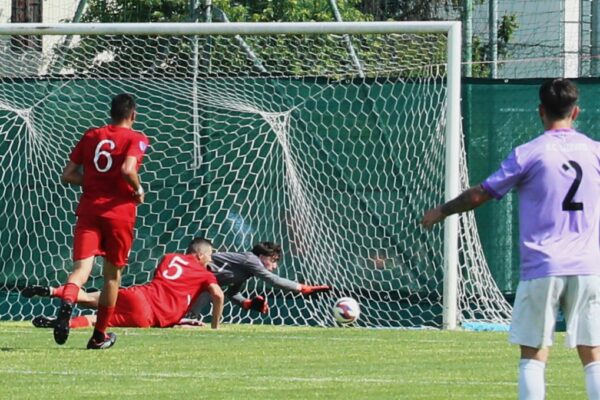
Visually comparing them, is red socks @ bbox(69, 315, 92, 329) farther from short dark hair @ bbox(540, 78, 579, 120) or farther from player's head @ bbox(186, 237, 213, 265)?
short dark hair @ bbox(540, 78, 579, 120)

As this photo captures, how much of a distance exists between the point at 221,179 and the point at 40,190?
2113mm

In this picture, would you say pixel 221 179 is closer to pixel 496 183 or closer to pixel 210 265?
pixel 210 265

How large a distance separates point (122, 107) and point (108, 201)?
0.71 meters

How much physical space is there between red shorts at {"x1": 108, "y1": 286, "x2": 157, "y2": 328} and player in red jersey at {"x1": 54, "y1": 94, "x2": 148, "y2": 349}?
9.88 feet

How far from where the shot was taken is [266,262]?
15164mm

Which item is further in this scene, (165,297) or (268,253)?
(268,253)

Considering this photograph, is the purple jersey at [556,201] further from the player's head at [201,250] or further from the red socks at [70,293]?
the player's head at [201,250]

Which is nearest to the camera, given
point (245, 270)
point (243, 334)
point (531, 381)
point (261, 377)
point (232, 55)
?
point (531, 381)

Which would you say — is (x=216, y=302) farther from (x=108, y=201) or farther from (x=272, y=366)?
(x=272, y=366)

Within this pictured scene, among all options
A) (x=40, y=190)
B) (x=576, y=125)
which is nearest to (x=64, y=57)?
(x=40, y=190)

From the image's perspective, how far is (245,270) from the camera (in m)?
15.0

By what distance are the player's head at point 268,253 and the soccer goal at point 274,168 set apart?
→ 0.72m

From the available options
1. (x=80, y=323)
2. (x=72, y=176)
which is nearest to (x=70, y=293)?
(x=72, y=176)

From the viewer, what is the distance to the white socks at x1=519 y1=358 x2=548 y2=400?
668 cm
